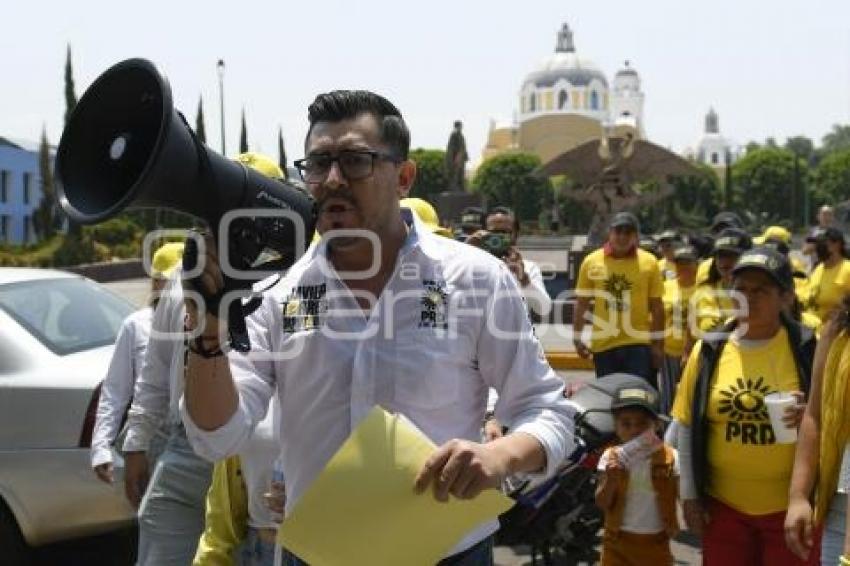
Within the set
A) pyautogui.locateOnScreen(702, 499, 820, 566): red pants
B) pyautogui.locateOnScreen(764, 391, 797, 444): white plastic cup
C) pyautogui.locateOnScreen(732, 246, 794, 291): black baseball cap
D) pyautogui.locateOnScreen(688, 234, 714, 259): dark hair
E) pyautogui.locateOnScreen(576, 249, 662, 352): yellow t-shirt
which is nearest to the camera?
pyautogui.locateOnScreen(764, 391, 797, 444): white plastic cup

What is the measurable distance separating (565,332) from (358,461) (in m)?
14.5

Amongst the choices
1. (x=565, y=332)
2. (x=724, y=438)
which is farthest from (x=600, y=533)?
(x=565, y=332)

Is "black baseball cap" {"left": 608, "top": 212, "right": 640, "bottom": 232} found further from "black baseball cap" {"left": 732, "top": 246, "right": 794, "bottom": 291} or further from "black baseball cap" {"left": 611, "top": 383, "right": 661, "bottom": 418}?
"black baseball cap" {"left": 732, "top": 246, "right": 794, "bottom": 291}

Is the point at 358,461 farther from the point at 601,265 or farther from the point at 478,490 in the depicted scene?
the point at 601,265

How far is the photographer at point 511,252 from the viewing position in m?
6.01

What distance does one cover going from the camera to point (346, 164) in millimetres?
2268

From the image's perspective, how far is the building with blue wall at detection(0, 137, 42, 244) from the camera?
196ft

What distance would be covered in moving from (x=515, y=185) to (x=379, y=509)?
8398 centimetres

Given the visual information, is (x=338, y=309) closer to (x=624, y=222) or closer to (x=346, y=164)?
(x=346, y=164)

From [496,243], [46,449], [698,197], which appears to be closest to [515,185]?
[698,197]

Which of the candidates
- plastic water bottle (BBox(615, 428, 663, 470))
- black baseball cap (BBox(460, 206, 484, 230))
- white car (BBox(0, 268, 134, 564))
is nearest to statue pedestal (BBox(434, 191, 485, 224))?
black baseball cap (BBox(460, 206, 484, 230))

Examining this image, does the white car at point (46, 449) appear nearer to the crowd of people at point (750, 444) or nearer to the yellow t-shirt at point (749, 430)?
the crowd of people at point (750, 444)

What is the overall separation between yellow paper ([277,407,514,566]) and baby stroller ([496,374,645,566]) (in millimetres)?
2554

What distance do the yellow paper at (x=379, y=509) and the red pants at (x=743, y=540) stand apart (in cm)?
208
